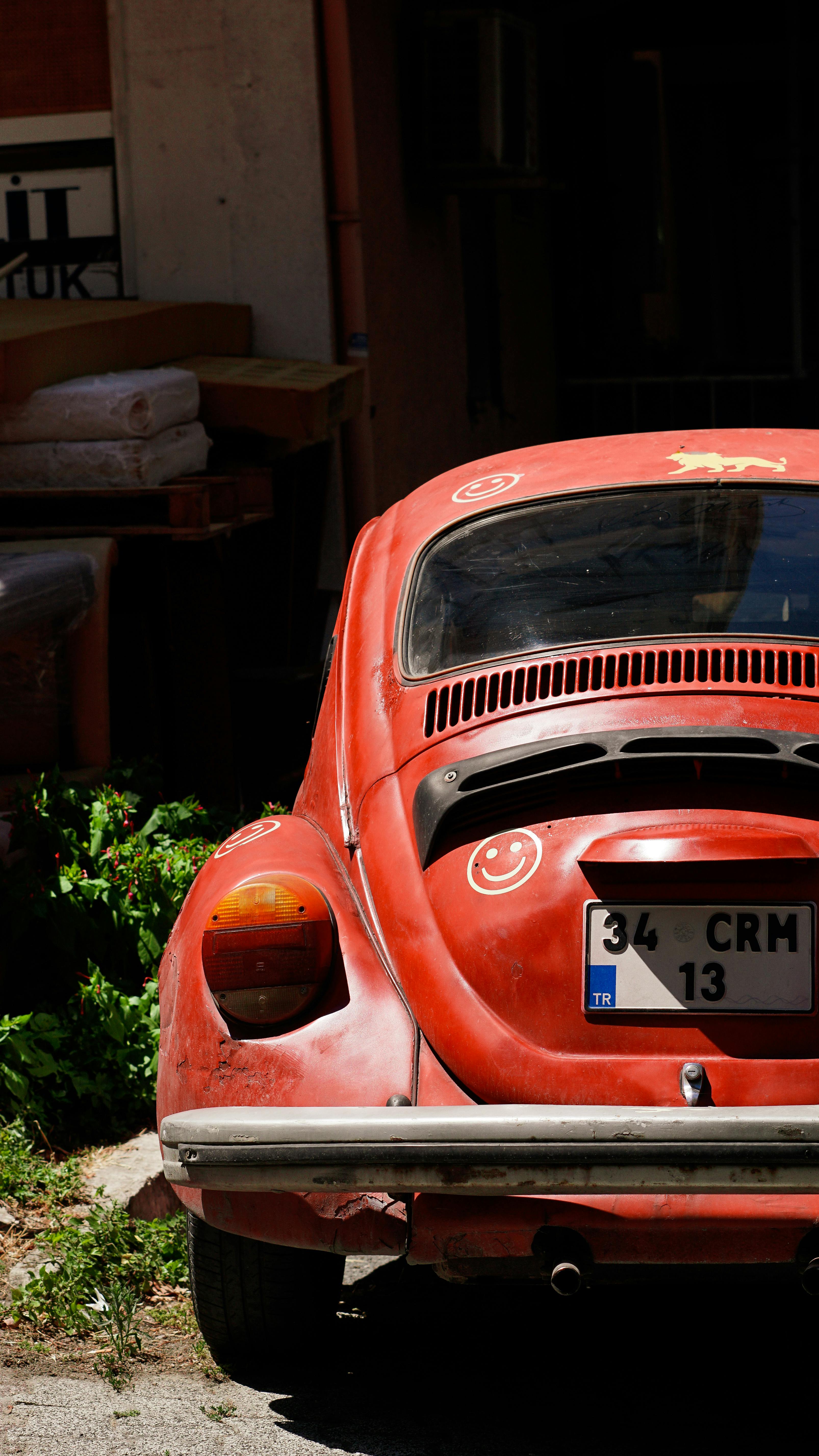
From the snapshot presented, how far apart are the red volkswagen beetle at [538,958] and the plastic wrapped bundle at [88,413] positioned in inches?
101

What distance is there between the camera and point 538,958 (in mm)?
2582

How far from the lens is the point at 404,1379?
2.94m

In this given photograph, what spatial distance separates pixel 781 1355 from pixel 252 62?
22.2ft

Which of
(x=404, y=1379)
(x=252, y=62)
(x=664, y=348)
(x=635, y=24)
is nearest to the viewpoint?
(x=404, y=1379)

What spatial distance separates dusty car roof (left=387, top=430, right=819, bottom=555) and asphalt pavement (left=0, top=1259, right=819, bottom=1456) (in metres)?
1.64

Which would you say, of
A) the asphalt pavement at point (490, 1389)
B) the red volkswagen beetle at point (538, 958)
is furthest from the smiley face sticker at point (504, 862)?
the asphalt pavement at point (490, 1389)

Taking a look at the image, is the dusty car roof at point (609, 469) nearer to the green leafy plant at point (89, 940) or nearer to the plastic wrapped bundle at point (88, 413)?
the green leafy plant at point (89, 940)

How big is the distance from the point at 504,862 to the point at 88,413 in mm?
3317

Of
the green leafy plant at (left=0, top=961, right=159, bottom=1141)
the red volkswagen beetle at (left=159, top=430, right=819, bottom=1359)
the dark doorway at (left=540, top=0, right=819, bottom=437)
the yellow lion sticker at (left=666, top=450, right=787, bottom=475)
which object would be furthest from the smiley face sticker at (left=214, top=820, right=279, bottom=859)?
the dark doorway at (left=540, top=0, right=819, bottom=437)

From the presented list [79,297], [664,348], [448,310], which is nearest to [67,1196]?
[79,297]

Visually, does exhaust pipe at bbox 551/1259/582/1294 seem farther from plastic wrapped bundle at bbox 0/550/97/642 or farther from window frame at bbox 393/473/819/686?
plastic wrapped bundle at bbox 0/550/97/642

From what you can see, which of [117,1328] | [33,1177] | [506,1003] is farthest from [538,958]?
[33,1177]

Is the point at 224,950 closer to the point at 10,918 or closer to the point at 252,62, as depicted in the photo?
the point at 10,918

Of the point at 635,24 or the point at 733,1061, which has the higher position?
the point at 635,24
